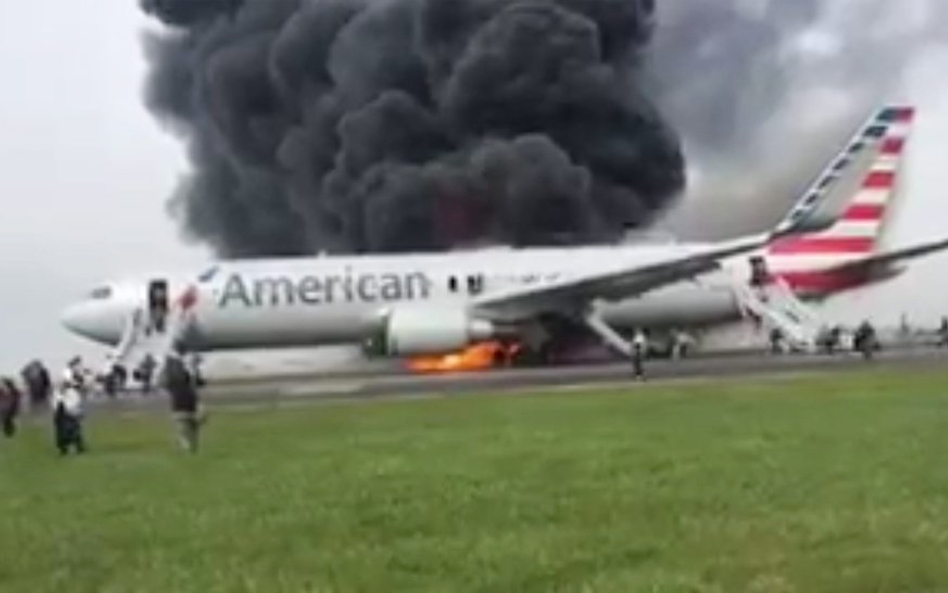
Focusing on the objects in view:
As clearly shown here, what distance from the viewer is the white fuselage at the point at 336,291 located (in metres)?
69.1

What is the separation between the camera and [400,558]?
1570cm

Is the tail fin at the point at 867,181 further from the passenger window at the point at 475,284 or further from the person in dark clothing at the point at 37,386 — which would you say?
the person in dark clothing at the point at 37,386

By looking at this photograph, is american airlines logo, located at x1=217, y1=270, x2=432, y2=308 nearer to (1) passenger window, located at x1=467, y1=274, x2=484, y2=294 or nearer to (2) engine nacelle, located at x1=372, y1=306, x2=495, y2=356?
(2) engine nacelle, located at x1=372, y1=306, x2=495, y2=356

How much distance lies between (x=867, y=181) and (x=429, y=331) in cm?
2623

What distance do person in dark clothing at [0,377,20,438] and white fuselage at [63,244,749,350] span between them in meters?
26.0

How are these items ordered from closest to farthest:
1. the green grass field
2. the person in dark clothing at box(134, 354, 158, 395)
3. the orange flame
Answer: the green grass field < the person in dark clothing at box(134, 354, 158, 395) < the orange flame

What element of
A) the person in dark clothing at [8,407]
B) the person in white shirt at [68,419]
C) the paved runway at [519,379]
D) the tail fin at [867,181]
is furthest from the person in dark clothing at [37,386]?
the tail fin at [867,181]

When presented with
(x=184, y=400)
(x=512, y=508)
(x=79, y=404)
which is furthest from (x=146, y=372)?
(x=512, y=508)

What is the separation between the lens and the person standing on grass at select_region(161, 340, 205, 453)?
3216 centimetres

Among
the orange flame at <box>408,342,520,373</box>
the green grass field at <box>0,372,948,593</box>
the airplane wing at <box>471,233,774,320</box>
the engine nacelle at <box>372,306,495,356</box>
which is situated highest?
the airplane wing at <box>471,233,774,320</box>

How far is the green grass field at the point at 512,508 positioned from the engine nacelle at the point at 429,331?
33.4 metres

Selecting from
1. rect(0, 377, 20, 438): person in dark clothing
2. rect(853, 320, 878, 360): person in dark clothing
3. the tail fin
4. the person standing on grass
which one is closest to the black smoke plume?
the tail fin

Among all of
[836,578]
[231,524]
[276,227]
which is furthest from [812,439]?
[276,227]

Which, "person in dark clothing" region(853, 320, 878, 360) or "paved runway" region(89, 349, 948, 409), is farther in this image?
"person in dark clothing" region(853, 320, 878, 360)
